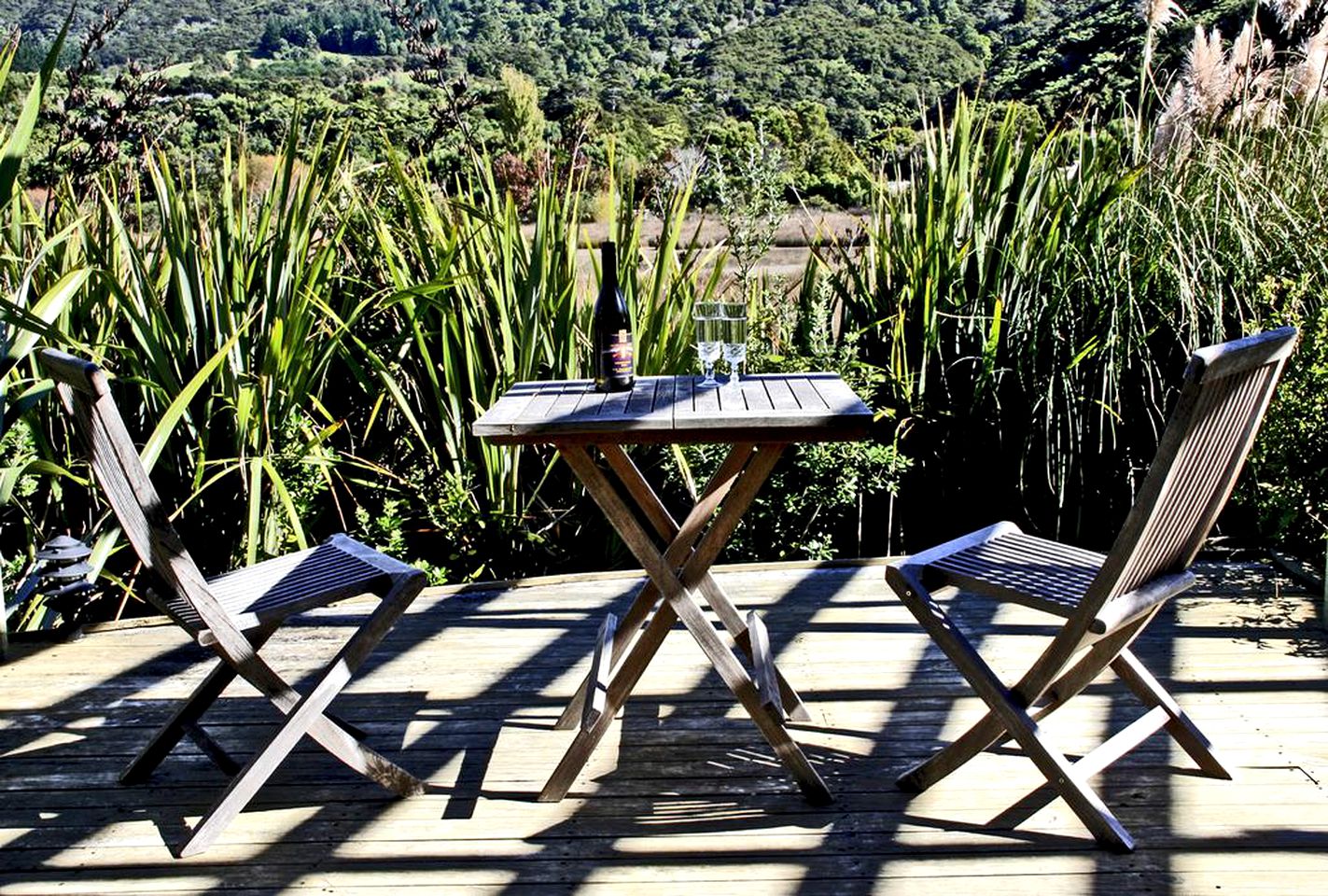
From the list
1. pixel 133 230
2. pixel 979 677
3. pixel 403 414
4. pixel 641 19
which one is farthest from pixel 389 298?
pixel 641 19

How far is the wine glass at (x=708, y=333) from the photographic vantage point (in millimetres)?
2754

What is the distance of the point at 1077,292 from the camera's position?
401cm

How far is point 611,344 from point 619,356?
0.10 ft

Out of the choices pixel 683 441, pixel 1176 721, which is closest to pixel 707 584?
pixel 683 441

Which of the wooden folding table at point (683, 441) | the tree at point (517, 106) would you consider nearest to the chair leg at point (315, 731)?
the wooden folding table at point (683, 441)

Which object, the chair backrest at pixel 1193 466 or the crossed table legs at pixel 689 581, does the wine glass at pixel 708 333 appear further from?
the chair backrest at pixel 1193 466

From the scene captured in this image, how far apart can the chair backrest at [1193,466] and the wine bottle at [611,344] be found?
112 centimetres

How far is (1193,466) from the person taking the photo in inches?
85.5

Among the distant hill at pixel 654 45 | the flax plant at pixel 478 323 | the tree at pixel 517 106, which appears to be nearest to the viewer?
the flax plant at pixel 478 323

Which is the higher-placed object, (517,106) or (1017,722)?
(517,106)

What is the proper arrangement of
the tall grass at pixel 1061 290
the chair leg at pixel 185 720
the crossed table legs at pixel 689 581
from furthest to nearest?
the tall grass at pixel 1061 290
the chair leg at pixel 185 720
the crossed table legs at pixel 689 581

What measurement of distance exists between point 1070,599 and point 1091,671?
14 cm

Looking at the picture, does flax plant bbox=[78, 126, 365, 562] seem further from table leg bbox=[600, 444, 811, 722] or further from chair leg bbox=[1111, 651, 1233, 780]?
chair leg bbox=[1111, 651, 1233, 780]

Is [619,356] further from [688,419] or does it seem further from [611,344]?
[688,419]
